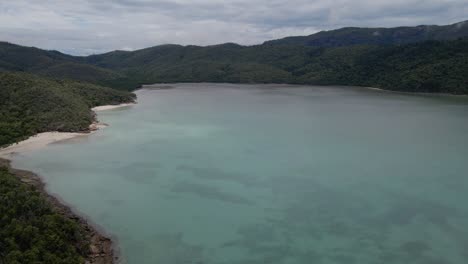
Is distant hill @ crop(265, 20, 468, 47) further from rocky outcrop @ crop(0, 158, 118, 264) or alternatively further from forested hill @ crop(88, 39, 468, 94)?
rocky outcrop @ crop(0, 158, 118, 264)

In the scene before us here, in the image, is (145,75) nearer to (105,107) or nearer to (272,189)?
(105,107)

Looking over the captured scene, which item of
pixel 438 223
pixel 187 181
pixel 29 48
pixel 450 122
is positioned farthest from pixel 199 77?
pixel 438 223

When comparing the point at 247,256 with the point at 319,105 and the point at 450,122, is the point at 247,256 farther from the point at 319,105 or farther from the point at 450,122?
the point at 319,105

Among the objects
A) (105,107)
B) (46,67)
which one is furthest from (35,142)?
(46,67)

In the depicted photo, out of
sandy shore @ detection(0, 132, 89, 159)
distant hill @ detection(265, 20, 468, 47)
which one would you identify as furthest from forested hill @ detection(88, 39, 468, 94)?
sandy shore @ detection(0, 132, 89, 159)

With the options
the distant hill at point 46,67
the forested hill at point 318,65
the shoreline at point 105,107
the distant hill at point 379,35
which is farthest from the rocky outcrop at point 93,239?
the distant hill at point 379,35

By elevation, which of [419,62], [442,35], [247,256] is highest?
[442,35]
